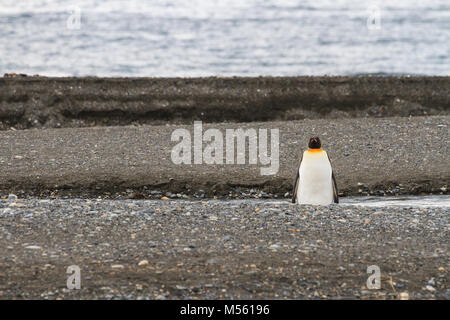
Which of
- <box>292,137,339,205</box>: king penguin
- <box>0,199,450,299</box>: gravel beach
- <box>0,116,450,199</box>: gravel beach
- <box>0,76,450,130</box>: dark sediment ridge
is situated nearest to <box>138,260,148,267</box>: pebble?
<box>0,199,450,299</box>: gravel beach

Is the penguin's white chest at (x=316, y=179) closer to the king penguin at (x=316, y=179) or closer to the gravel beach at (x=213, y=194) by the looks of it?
the king penguin at (x=316, y=179)

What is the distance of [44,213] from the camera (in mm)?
8297

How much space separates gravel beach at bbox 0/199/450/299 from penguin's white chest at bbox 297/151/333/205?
56.9 inches

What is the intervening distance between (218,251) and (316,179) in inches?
148

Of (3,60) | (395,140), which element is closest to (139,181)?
(395,140)

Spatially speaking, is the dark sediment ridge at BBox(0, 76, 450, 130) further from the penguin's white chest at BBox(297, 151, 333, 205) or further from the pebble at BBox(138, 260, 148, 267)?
the pebble at BBox(138, 260, 148, 267)

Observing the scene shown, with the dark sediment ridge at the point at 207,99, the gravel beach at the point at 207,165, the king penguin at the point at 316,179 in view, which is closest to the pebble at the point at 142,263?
the king penguin at the point at 316,179

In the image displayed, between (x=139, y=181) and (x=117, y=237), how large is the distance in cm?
438

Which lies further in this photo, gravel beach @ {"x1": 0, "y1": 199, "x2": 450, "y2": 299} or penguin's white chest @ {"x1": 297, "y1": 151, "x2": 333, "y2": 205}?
penguin's white chest @ {"x1": 297, "y1": 151, "x2": 333, "y2": 205}

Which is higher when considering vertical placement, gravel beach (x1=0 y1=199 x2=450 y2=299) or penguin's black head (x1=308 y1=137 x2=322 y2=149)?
penguin's black head (x1=308 y1=137 x2=322 y2=149)

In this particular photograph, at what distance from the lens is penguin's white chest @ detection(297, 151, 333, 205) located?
1039cm

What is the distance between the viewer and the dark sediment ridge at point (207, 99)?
60.6ft

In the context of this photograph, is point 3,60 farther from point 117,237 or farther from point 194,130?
point 117,237
